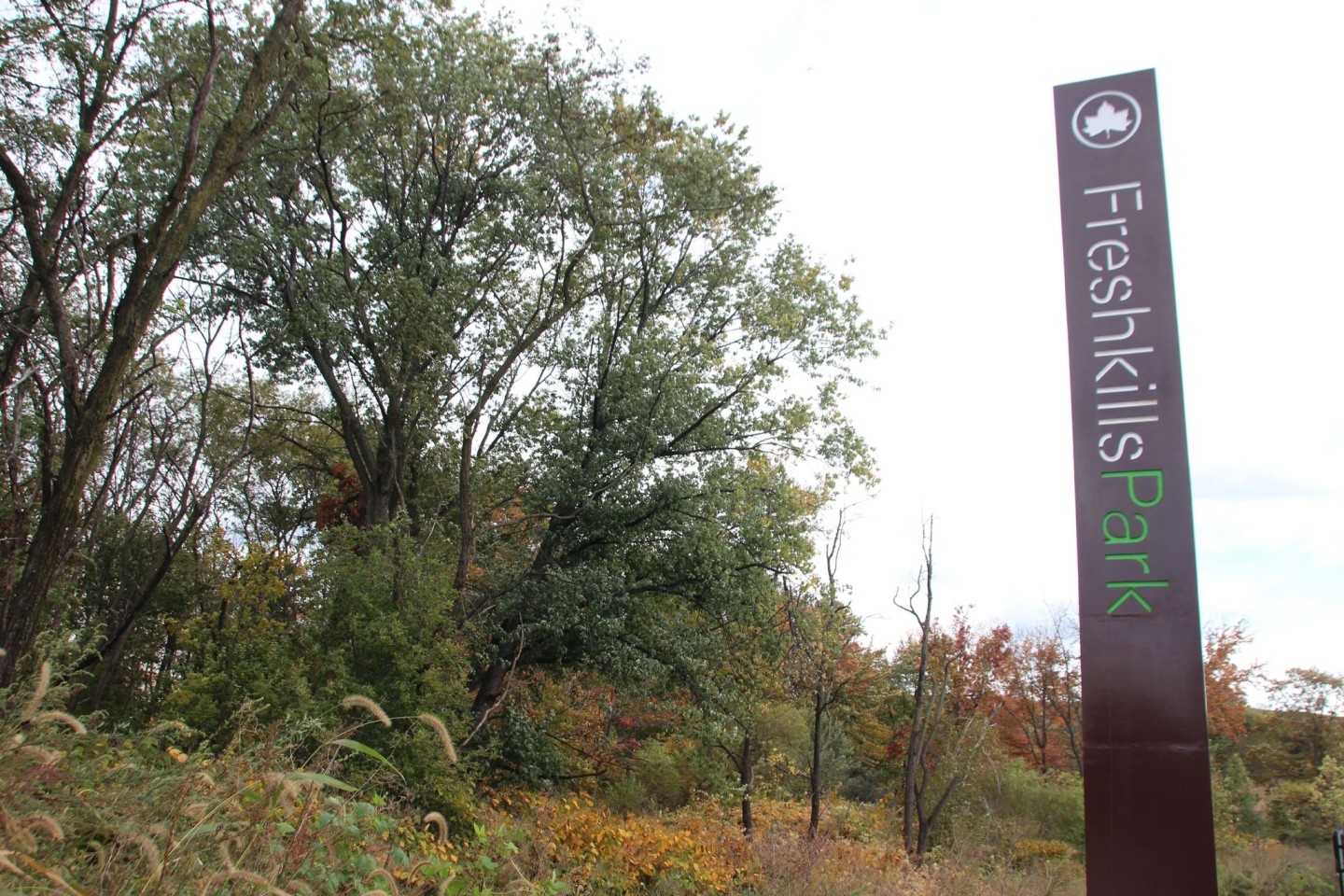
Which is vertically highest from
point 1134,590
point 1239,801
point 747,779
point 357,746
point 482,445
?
point 482,445

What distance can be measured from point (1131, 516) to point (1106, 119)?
9.92 feet

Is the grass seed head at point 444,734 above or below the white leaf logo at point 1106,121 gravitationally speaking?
below

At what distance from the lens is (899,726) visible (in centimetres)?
2833

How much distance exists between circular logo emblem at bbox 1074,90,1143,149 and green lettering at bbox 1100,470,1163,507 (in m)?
2.47

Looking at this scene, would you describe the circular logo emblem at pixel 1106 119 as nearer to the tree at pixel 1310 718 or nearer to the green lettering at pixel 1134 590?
the green lettering at pixel 1134 590

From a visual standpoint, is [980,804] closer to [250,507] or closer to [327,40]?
[250,507]

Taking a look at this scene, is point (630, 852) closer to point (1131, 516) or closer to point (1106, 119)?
point (1131, 516)

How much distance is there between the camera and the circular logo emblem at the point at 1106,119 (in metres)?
7.00

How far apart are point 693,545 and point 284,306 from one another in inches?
291

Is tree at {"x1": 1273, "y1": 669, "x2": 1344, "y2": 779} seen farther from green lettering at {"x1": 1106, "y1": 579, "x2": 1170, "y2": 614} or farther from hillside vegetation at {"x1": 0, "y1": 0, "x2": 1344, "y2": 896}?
green lettering at {"x1": 1106, "y1": 579, "x2": 1170, "y2": 614}

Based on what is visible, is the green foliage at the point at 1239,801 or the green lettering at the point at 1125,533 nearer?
the green lettering at the point at 1125,533

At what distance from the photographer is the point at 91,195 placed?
1082 cm

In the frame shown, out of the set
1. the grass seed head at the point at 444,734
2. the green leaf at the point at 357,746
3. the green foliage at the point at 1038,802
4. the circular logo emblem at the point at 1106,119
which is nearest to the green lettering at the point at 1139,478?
the circular logo emblem at the point at 1106,119

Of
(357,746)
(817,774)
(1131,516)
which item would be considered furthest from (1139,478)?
(817,774)
